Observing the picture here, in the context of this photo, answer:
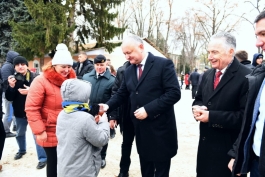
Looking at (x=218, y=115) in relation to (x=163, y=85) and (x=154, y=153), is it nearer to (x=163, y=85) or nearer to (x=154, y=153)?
(x=163, y=85)

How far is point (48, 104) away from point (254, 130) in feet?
7.56

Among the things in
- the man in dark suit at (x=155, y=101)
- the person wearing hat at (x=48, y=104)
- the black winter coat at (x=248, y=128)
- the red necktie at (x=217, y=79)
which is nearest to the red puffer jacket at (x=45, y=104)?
the person wearing hat at (x=48, y=104)

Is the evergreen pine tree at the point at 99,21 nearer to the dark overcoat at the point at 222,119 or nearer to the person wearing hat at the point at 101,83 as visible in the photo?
the person wearing hat at the point at 101,83

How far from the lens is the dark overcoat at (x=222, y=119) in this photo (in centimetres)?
243

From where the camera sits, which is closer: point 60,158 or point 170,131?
point 60,158

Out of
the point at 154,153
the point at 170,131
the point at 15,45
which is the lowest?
the point at 154,153

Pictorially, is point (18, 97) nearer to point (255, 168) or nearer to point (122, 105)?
point (122, 105)

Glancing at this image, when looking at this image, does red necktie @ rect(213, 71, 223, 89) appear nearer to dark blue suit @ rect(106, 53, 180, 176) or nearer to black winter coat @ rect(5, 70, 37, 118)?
dark blue suit @ rect(106, 53, 180, 176)

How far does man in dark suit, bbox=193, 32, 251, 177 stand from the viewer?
243 cm

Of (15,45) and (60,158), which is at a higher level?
(15,45)

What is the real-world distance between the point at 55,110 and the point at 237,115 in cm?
210

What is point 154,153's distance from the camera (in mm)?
2984

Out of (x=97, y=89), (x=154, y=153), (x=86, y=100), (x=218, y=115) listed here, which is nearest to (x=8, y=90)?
(x=97, y=89)

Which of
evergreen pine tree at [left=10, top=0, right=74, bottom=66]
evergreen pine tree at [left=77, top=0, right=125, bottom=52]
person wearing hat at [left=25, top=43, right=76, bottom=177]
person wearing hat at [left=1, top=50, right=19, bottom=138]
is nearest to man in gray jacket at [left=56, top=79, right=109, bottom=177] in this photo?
person wearing hat at [left=25, top=43, right=76, bottom=177]
